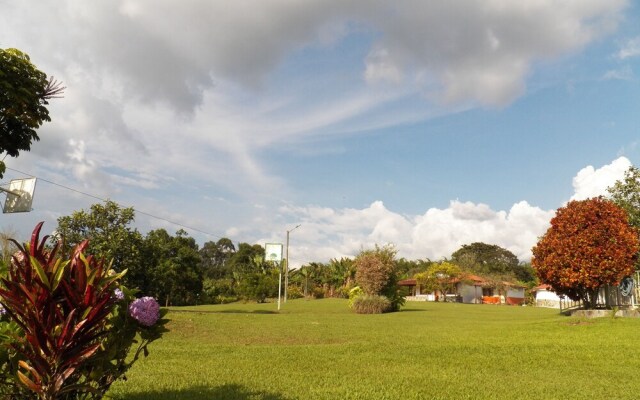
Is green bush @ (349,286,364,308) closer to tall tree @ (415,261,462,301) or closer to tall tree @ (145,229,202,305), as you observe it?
tall tree @ (145,229,202,305)

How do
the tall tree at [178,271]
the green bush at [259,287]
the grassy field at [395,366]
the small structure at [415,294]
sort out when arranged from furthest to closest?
the small structure at [415,294] → the green bush at [259,287] → the tall tree at [178,271] → the grassy field at [395,366]

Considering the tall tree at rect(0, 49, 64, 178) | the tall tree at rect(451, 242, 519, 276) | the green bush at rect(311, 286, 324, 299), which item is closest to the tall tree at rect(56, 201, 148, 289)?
the tall tree at rect(0, 49, 64, 178)

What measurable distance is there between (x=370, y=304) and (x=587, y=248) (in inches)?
493

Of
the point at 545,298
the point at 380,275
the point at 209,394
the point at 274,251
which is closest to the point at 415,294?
the point at 545,298

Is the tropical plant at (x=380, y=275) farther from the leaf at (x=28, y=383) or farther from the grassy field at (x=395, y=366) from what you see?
the leaf at (x=28, y=383)

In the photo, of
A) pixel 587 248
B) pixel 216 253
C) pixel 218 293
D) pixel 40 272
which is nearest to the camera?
pixel 40 272

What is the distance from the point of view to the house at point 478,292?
59750 millimetres

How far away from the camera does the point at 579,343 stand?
12.3 meters

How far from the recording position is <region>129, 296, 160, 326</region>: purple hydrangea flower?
136 inches

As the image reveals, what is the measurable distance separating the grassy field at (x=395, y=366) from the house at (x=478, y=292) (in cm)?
4609

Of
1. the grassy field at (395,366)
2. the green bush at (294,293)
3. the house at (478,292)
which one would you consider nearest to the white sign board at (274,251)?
the green bush at (294,293)

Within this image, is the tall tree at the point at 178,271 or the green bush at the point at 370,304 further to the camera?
the tall tree at the point at 178,271

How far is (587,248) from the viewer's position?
62.6 feet

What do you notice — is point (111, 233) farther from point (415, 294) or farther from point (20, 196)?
point (415, 294)
